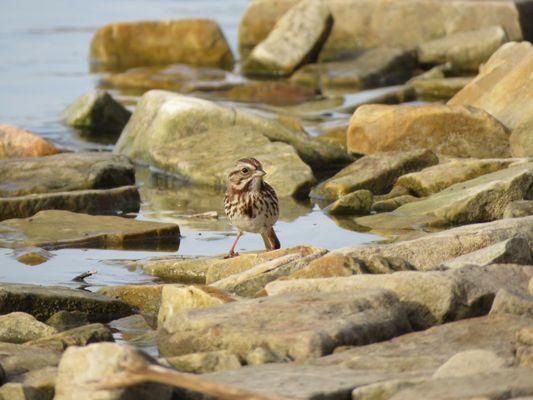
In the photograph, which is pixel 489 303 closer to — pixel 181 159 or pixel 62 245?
pixel 62 245

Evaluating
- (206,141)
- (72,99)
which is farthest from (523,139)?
(72,99)

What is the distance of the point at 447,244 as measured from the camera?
25.6 feet

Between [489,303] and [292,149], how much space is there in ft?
19.9

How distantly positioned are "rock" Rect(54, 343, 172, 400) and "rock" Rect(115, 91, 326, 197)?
6697 millimetres

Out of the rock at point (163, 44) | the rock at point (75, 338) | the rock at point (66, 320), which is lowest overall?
the rock at point (163, 44)

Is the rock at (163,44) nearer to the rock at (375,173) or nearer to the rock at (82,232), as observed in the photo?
the rock at (375,173)

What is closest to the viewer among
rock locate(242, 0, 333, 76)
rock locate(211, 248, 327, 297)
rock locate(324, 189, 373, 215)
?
rock locate(211, 248, 327, 297)

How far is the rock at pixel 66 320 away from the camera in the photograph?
759cm

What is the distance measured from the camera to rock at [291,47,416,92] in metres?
20.3

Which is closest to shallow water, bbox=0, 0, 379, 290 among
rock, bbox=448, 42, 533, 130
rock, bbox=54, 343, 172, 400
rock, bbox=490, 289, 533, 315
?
rock, bbox=448, 42, 533, 130

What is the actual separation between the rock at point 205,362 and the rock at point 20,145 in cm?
795

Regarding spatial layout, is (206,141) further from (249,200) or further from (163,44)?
(163,44)

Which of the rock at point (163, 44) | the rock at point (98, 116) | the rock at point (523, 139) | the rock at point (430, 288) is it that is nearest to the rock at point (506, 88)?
the rock at point (523, 139)

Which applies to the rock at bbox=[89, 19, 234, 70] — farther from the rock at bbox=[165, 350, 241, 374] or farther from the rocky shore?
the rock at bbox=[165, 350, 241, 374]
